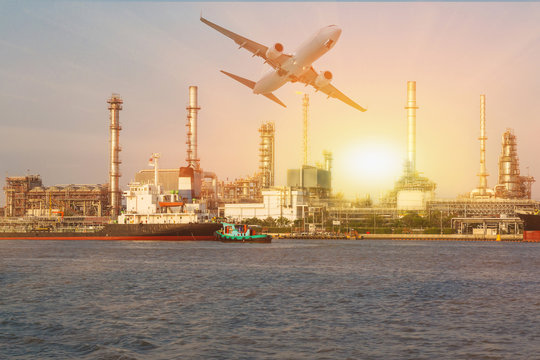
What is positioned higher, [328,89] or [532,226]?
[328,89]

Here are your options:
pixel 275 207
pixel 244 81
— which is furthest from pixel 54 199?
pixel 244 81

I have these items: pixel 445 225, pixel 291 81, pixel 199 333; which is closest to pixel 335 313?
pixel 199 333

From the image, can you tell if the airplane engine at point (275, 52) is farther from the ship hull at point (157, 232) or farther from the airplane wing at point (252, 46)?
the ship hull at point (157, 232)

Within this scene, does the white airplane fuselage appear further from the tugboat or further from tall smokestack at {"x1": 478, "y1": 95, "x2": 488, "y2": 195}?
tall smokestack at {"x1": 478, "y1": 95, "x2": 488, "y2": 195}

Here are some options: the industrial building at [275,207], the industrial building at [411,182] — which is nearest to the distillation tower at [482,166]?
the industrial building at [411,182]

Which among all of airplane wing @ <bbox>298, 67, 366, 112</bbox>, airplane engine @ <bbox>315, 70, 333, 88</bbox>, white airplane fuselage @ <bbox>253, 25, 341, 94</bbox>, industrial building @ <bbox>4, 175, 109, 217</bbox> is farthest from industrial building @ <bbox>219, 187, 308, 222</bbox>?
airplane engine @ <bbox>315, 70, 333, 88</bbox>

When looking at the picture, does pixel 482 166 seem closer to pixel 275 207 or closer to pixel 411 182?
pixel 411 182
